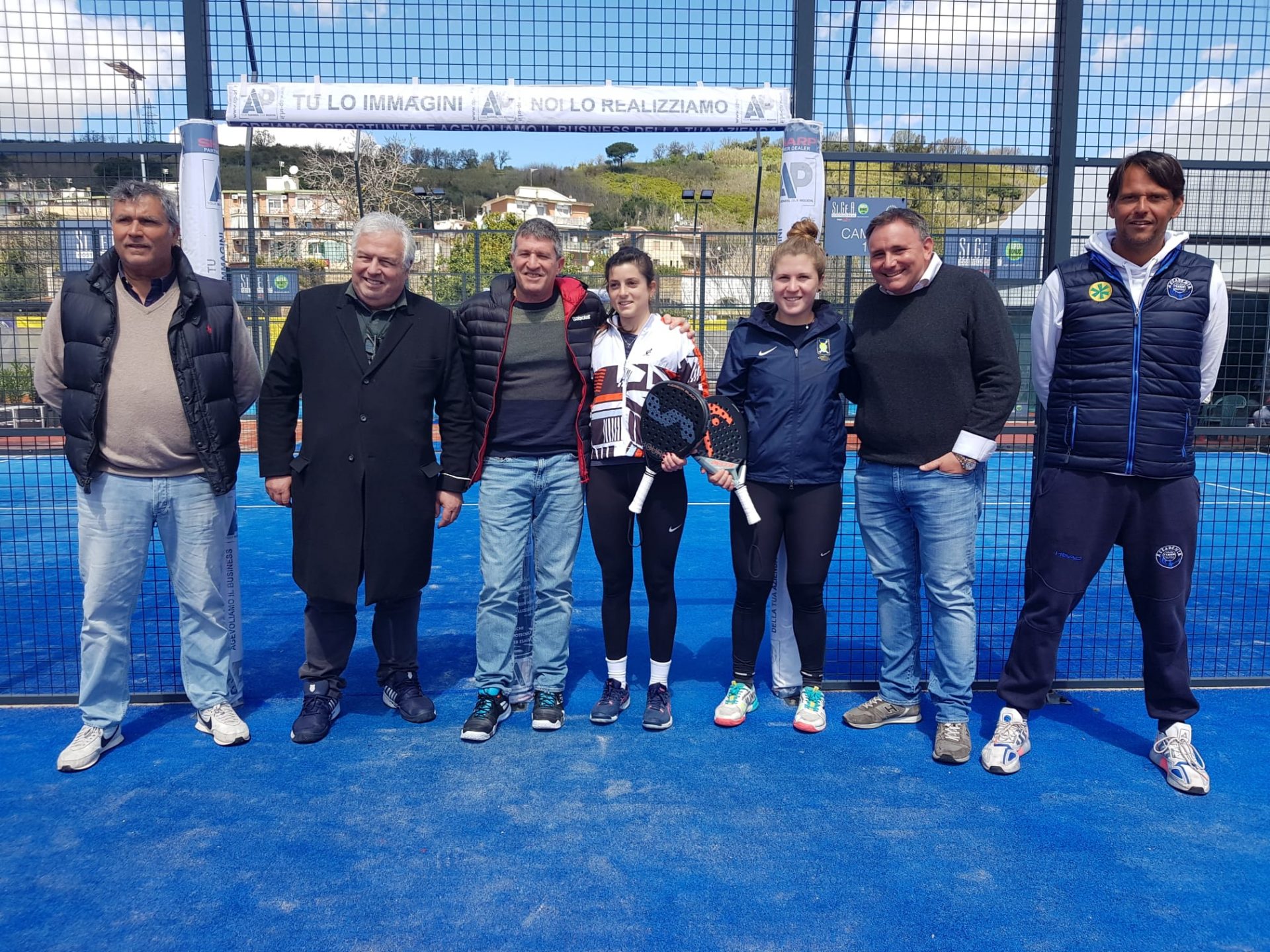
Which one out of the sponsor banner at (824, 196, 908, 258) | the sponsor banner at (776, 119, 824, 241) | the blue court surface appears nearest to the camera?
the blue court surface

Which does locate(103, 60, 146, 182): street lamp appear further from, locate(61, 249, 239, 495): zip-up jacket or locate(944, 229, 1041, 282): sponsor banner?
locate(944, 229, 1041, 282): sponsor banner

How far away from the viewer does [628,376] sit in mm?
3809

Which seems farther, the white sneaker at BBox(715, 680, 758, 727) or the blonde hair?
the white sneaker at BBox(715, 680, 758, 727)

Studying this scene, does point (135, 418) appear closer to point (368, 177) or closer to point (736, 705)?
point (736, 705)

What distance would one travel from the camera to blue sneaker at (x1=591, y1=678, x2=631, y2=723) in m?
4.03

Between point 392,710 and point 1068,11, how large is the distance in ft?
15.0

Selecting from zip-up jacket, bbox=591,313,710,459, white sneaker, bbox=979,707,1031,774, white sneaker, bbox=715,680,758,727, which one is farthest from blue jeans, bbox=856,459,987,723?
zip-up jacket, bbox=591,313,710,459

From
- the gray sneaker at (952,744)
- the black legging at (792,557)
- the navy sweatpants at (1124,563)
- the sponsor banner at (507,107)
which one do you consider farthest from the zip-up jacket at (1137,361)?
the sponsor banner at (507,107)

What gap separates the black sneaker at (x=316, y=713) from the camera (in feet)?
12.5

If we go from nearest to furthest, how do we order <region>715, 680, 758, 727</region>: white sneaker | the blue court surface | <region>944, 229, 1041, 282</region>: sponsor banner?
1. the blue court surface
2. <region>715, 680, 758, 727</region>: white sneaker
3. <region>944, 229, 1041, 282</region>: sponsor banner

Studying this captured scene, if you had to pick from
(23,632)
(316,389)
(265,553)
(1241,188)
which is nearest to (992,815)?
(316,389)

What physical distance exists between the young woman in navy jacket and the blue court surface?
22.2 inches

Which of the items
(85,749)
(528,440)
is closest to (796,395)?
(528,440)

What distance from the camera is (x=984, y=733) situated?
3982 millimetres
